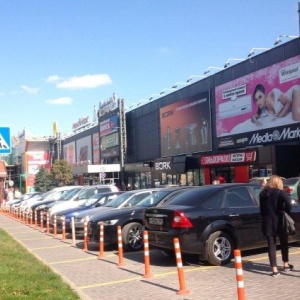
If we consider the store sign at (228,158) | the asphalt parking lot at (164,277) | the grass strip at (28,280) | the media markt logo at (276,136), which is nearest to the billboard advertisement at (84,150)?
the store sign at (228,158)

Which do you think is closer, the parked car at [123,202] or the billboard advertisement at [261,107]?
the parked car at [123,202]

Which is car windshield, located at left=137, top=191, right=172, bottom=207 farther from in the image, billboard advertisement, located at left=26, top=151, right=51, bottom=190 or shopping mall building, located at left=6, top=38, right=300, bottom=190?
billboard advertisement, located at left=26, top=151, right=51, bottom=190

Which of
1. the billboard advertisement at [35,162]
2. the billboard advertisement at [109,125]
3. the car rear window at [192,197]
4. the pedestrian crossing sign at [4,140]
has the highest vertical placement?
the billboard advertisement at [109,125]

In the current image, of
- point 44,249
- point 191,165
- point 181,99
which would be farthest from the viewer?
point 181,99

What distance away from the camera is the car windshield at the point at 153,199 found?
1257cm

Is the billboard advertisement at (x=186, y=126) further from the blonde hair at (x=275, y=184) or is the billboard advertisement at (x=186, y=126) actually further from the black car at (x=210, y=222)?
the blonde hair at (x=275, y=184)

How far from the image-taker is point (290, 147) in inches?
1204

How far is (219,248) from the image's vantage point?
29.6ft

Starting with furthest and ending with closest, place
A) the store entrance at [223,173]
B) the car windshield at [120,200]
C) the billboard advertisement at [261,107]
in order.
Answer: the store entrance at [223,173] < the billboard advertisement at [261,107] < the car windshield at [120,200]

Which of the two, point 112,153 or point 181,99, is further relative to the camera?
point 112,153

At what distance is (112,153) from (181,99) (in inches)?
677

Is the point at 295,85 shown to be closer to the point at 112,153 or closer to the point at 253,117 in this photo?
the point at 253,117

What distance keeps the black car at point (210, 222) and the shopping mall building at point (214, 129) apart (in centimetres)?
2151

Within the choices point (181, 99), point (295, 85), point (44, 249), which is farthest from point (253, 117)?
point (44, 249)
